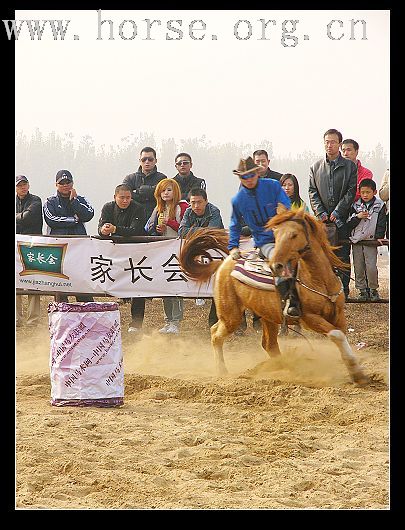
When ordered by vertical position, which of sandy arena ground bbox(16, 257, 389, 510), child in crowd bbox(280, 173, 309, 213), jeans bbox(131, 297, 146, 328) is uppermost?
child in crowd bbox(280, 173, 309, 213)

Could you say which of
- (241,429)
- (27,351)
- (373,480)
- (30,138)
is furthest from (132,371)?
(373,480)

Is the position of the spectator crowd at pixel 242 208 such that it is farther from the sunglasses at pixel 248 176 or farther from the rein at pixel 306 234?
the rein at pixel 306 234

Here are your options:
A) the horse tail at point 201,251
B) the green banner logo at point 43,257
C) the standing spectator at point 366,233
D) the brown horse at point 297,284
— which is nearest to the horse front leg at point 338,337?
the brown horse at point 297,284

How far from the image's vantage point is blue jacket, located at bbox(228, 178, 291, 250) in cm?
895

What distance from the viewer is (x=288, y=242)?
889 cm

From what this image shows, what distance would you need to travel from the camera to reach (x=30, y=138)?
30.5ft

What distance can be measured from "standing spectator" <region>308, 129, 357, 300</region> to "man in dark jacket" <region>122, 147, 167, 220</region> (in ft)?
5.07

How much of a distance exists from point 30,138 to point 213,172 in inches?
74.8

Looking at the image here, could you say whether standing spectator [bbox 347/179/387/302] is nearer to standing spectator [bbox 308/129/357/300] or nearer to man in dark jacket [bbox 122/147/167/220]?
standing spectator [bbox 308/129/357/300]

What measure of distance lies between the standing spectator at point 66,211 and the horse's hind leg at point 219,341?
54.0 inches

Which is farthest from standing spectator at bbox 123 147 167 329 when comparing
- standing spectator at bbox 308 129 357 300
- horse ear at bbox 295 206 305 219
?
standing spectator at bbox 308 129 357 300

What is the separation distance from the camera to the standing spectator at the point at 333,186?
9070mm

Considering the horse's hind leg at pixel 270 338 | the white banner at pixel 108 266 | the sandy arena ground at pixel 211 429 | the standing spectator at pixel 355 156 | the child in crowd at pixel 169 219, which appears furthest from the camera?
the white banner at pixel 108 266

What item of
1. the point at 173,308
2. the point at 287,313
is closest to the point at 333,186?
the point at 287,313
